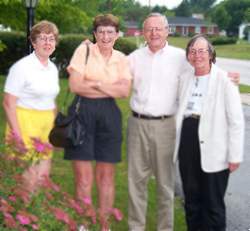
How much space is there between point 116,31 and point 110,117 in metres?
0.66

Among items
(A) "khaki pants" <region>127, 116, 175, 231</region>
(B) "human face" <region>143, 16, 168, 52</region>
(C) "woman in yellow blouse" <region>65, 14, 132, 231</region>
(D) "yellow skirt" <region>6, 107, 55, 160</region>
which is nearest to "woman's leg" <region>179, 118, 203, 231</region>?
(A) "khaki pants" <region>127, 116, 175, 231</region>

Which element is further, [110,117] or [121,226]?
[121,226]

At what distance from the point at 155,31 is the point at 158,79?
14.8 inches

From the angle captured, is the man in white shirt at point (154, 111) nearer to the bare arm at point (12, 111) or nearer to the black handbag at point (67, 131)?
the black handbag at point (67, 131)

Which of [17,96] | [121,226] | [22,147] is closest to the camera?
[22,147]

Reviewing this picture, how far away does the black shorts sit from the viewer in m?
4.68

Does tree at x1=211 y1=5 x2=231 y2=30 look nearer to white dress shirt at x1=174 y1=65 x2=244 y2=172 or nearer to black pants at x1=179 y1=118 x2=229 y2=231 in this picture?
black pants at x1=179 y1=118 x2=229 y2=231

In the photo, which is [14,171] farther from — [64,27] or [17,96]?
[64,27]

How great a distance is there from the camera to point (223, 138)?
15.2 ft

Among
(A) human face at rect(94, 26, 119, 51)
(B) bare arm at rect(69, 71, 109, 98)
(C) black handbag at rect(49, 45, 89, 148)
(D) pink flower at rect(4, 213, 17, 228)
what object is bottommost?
(D) pink flower at rect(4, 213, 17, 228)

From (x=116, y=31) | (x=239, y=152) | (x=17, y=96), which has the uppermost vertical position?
(x=116, y=31)

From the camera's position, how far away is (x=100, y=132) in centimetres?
473

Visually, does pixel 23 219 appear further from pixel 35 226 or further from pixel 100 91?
pixel 100 91

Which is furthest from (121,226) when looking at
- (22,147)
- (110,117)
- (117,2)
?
(117,2)
